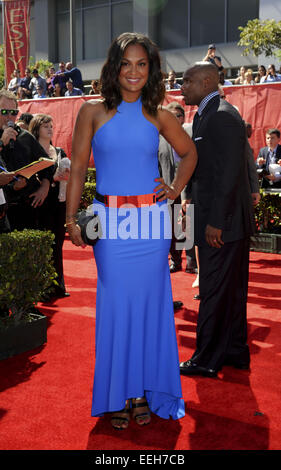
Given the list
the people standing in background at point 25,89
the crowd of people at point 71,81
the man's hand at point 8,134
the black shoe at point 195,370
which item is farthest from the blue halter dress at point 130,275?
the people standing in background at point 25,89

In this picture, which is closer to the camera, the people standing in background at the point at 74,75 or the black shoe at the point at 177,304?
the black shoe at the point at 177,304

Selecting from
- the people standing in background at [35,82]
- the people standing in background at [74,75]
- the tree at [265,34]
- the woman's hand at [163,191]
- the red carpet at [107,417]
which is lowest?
the red carpet at [107,417]

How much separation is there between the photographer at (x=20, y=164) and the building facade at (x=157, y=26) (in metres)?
19.2

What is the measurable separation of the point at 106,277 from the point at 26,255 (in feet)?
5.22

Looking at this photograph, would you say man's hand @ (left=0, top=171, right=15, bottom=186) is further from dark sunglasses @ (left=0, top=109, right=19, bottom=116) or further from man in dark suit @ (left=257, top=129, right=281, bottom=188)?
man in dark suit @ (left=257, top=129, right=281, bottom=188)

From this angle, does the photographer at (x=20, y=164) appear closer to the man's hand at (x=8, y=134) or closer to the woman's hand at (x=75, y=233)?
the man's hand at (x=8, y=134)

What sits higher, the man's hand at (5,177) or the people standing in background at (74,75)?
the people standing in background at (74,75)

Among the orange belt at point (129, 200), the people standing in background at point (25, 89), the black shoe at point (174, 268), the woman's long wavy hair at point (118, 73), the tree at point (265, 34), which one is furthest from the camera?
the tree at point (265, 34)

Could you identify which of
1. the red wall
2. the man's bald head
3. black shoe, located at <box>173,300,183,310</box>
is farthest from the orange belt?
the red wall

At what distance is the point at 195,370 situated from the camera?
4.01 metres

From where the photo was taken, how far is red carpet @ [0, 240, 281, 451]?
3059mm

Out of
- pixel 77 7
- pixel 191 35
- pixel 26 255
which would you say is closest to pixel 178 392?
pixel 26 255

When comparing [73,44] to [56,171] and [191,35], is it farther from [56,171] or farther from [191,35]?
[191,35]

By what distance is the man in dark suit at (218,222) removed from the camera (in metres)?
3.70
